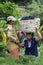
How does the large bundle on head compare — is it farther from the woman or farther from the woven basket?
the woman

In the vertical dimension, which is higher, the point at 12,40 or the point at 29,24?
the point at 29,24

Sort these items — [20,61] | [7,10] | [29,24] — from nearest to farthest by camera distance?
[20,61] → [29,24] → [7,10]

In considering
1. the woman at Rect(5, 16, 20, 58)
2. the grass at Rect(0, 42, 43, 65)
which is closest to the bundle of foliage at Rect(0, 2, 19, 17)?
the woman at Rect(5, 16, 20, 58)

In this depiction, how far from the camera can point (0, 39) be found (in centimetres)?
643

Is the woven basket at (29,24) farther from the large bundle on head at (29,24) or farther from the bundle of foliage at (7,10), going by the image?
the bundle of foliage at (7,10)

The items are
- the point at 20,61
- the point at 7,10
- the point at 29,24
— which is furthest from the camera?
the point at 7,10

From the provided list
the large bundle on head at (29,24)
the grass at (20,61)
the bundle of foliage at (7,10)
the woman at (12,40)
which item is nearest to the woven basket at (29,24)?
the large bundle on head at (29,24)

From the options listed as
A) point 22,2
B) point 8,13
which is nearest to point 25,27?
point 8,13

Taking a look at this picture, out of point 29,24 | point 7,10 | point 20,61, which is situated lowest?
point 7,10

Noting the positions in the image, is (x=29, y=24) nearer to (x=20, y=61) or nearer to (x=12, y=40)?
(x=12, y=40)

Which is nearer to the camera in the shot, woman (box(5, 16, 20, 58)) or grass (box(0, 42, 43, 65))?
grass (box(0, 42, 43, 65))

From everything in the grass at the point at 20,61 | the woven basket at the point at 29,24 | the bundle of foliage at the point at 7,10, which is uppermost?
the woven basket at the point at 29,24

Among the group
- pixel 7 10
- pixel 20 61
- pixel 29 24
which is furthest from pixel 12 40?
pixel 7 10

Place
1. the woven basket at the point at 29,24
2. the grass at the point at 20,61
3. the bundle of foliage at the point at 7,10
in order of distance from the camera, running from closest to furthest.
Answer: the grass at the point at 20,61 → the woven basket at the point at 29,24 → the bundle of foliage at the point at 7,10
